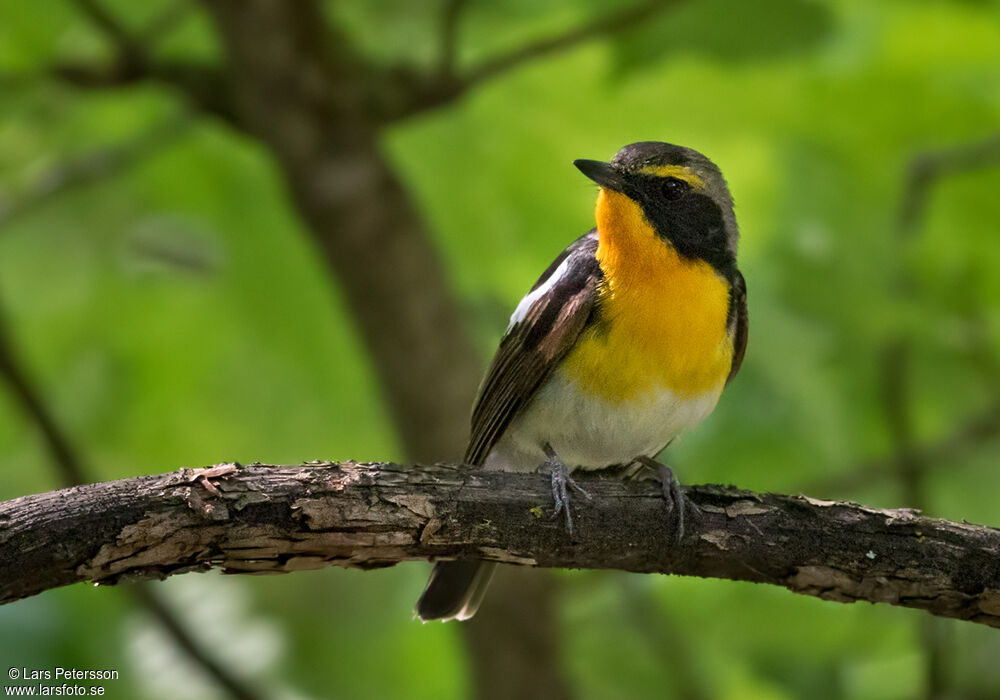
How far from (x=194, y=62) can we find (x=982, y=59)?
4.47 meters

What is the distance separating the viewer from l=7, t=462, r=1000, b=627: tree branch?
3494 millimetres

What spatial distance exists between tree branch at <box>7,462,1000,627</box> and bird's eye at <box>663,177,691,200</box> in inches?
56.0

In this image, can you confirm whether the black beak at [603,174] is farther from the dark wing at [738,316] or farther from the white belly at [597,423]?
the white belly at [597,423]

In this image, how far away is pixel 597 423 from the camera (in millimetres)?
5105

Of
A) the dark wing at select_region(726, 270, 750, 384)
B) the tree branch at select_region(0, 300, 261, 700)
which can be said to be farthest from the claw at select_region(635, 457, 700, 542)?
the tree branch at select_region(0, 300, 261, 700)

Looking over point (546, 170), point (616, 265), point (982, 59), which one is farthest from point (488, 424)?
point (982, 59)

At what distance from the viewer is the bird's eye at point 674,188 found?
5.25 meters

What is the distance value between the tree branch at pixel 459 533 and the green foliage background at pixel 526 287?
158cm

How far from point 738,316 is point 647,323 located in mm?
626

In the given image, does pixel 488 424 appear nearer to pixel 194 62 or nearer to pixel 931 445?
pixel 931 445

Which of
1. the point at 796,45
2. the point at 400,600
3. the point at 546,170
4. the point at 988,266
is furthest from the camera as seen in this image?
the point at 400,600

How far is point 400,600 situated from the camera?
24.2 ft

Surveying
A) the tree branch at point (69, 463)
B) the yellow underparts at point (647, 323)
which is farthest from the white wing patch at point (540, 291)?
the tree branch at point (69, 463)

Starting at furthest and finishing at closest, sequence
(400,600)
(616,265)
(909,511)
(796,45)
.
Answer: (400,600) → (796,45) → (616,265) → (909,511)
